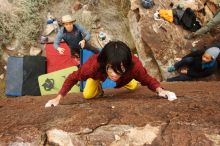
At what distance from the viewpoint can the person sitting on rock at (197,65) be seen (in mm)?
5477

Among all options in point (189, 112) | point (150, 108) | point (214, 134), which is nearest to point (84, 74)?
point (150, 108)

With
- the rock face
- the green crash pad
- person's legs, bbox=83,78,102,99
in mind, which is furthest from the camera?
the green crash pad

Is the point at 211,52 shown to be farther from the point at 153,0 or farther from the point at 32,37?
the point at 32,37

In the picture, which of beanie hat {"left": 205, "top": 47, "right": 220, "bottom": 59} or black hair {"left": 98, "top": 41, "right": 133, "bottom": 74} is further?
beanie hat {"left": 205, "top": 47, "right": 220, "bottom": 59}

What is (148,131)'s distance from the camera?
116 inches

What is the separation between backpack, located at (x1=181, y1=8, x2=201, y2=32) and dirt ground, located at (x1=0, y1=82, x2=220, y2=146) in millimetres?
3181

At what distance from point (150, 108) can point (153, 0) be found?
4.14m

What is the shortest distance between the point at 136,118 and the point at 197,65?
3.01 m

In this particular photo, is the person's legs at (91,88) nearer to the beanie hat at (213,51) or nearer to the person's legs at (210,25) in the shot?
the beanie hat at (213,51)

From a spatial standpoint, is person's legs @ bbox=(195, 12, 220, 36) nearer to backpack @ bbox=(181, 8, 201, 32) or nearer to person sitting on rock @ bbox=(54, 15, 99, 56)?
backpack @ bbox=(181, 8, 201, 32)

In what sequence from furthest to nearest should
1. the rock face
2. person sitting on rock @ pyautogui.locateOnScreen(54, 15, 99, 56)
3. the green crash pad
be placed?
1. the green crash pad
2. the rock face
3. person sitting on rock @ pyautogui.locateOnScreen(54, 15, 99, 56)

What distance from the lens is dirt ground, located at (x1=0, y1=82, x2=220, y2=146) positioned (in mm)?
2867

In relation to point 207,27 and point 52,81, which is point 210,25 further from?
point 52,81

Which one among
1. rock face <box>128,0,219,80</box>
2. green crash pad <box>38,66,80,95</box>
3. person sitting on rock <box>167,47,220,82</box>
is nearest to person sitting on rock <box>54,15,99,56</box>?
green crash pad <box>38,66,80,95</box>
